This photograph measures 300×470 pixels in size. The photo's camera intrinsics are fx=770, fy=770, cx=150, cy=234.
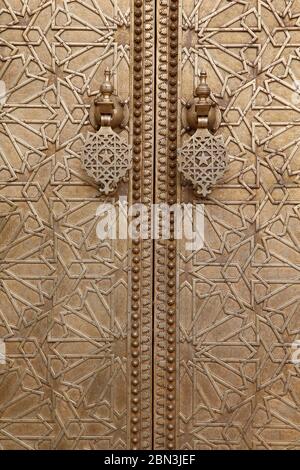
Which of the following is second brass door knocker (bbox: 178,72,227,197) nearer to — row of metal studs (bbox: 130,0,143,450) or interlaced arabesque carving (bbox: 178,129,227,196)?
interlaced arabesque carving (bbox: 178,129,227,196)

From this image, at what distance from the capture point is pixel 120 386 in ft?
5.44

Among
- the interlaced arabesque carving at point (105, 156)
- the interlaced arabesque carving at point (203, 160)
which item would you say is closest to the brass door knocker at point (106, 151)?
the interlaced arabesque carving at point (105, 156)

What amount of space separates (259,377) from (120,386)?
30cm

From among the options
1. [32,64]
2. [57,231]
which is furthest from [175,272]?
[32,64]

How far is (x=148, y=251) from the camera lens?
5.46 feet

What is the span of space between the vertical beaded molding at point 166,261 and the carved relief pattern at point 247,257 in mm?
21

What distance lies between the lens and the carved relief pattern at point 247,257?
1651 millimetres

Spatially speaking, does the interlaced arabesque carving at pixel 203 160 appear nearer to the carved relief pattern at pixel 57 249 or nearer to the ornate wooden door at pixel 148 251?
the ornate wooden door at pixel 148 251

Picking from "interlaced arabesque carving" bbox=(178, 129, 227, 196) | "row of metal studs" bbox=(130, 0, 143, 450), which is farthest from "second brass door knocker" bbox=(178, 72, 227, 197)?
"row of metal studs" bbox=(130, 0, 143, 450)

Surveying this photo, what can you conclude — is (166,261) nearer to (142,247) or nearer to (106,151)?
(142,247)

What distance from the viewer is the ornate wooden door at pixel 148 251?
1.65 m
